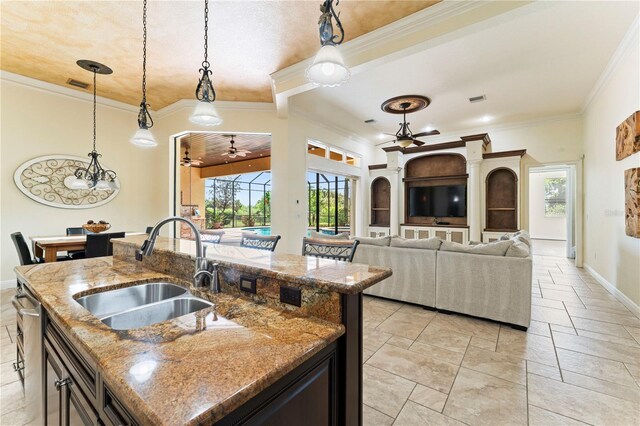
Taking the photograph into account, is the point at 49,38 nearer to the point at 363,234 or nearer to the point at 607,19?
the point at 607,19

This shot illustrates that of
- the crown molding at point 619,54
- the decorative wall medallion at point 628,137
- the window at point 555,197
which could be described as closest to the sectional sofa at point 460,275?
the decorative wall medallion at point 628,137

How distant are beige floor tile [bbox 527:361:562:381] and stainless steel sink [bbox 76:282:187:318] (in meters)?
2.59

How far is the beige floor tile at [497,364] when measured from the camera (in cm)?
212

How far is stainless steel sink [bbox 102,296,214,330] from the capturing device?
4.32 feet

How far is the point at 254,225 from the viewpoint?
42.0ft

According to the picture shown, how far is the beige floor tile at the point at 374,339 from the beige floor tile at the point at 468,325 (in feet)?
2.21

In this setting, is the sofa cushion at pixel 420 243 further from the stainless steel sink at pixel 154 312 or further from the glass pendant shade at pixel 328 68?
the stainless steel sink at pixel 154 312

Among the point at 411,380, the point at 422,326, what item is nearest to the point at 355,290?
the point at 411,380

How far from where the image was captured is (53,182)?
4.63 m

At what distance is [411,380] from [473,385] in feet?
1.39

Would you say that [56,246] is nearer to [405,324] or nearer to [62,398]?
[62,398]

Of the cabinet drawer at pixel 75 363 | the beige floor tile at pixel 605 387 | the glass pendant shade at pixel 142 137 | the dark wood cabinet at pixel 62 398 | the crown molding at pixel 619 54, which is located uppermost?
the crown molding at pixel 619 54

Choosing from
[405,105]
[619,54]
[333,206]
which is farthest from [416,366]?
[333,206]

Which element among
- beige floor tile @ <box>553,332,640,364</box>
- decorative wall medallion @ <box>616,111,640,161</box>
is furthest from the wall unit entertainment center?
beige floor tile @ <box>553,332,640,364</box>
